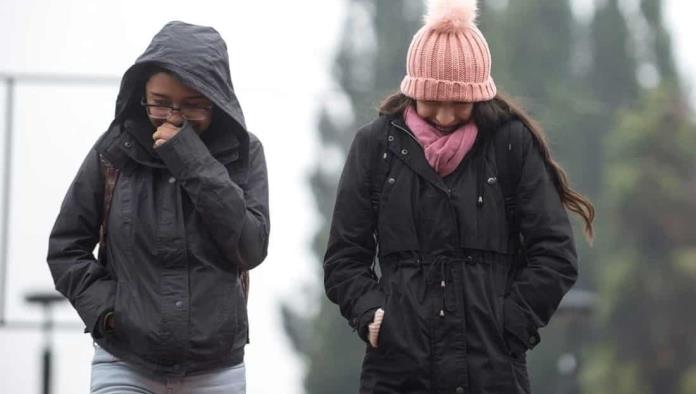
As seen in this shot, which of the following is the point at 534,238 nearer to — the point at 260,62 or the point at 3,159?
the point at 3,159

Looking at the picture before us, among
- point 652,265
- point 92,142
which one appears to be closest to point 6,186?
point 92,142

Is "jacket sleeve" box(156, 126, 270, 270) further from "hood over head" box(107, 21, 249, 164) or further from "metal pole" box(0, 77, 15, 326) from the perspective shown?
"metal pole" box(0, 77, 15, 326)

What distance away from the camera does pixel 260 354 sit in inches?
440

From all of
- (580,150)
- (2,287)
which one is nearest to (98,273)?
(2,287)

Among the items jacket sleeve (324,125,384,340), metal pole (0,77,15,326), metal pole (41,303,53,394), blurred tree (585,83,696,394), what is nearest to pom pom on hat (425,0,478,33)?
jacket sleeve (324,125,384,340)

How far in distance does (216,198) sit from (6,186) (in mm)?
5903

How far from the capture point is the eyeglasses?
5047mm

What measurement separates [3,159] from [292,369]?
134 inches

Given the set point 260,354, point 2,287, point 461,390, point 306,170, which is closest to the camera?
point 461,390

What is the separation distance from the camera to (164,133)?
196 inches

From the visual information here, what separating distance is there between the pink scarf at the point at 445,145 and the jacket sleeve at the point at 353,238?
15 centimetres

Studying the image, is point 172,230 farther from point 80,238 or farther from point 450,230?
point 450,230

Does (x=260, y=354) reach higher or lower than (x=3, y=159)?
lower

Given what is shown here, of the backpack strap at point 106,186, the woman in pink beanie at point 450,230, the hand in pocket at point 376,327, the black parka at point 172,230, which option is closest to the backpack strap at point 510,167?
the woman in pink beanie at point 450,230
